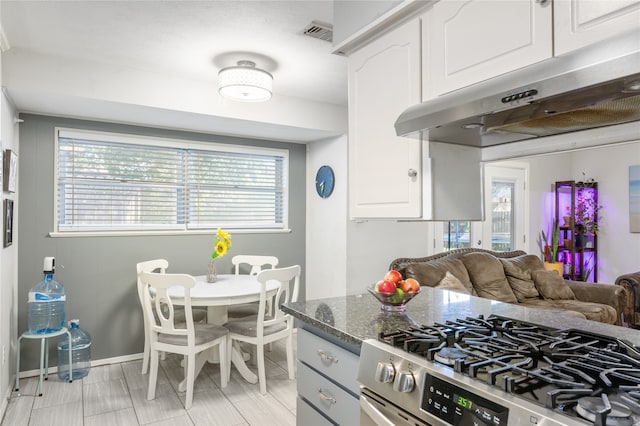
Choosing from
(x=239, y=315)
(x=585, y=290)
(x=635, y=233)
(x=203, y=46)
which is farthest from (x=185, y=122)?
(x=635, y=233)

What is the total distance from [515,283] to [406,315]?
3099 mm

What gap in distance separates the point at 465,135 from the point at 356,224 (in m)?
2.67

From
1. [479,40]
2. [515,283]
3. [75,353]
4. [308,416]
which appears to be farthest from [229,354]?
Result: [515,283]

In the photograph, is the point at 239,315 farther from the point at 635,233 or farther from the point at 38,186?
the point at 635,233

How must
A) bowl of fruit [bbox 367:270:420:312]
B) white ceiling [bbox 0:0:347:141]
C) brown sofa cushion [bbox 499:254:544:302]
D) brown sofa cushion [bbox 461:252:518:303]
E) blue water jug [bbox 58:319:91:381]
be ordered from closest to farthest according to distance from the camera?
bowl of fruit [bbox 367:270:420:312], white ceiling [bbox 0:0:347:141], blue water jug [bbox 58:319:91:381], brown sofa cushion [bbox 461:252:518:303], brown sofa cushion [bbox 499:254:544:302]

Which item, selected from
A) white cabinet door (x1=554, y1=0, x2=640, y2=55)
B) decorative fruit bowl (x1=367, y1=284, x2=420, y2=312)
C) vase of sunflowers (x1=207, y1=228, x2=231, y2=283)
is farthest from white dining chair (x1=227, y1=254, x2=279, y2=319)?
white cabinet door (x1=554, y1=0, x2=640, y2=55)

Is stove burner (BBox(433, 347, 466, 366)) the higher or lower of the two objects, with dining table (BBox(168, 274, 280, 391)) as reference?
higher

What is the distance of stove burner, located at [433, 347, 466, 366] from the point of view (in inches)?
42.7

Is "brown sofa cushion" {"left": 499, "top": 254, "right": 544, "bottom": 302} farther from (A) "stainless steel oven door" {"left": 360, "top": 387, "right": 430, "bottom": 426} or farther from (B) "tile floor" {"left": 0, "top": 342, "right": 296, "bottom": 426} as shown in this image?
(A) "stainless steel oven door" {"left": 360, "top": 387, "right": 430, "bottom": 426}

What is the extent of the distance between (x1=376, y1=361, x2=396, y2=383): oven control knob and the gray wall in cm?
323

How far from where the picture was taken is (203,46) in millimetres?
2738

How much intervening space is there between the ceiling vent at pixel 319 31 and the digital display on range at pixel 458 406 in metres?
2.07

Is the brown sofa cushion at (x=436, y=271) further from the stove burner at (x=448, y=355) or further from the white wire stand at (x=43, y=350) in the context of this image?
the white wire stand at (x=43, y=350)

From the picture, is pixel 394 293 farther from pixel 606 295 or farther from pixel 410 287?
pixel 606 295
